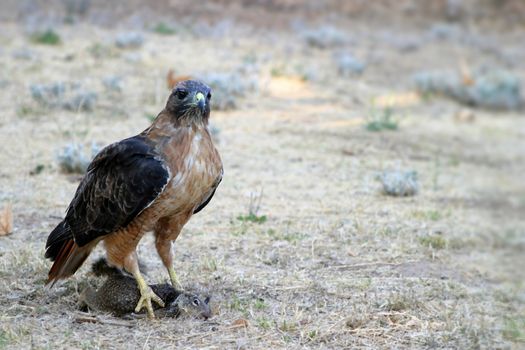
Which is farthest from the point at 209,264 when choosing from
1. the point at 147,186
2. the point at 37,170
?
the point at 37,170

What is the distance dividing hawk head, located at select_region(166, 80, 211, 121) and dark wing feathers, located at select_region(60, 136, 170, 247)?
0.30m

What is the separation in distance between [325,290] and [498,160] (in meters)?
5.73

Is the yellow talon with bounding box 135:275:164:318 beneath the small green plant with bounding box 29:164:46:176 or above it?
above

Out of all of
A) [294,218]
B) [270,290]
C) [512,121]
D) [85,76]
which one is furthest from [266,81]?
[270,290]

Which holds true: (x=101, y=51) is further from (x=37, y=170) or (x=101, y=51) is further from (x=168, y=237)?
(x=168, y=237)

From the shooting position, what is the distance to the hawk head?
19.6 ft

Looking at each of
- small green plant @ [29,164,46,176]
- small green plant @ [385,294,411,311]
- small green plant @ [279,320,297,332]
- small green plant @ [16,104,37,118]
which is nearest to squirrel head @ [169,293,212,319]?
small green plant @ [279,320,297,332]

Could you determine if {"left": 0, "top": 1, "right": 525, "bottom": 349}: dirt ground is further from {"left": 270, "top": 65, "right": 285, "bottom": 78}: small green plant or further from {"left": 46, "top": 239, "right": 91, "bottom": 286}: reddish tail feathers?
{"left": 46, "top": 239, "right": 91, "bottom": 286}: reddish tail feathers

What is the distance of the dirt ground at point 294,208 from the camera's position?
5738mm

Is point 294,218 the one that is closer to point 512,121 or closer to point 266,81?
point 266,81

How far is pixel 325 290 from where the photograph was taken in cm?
663

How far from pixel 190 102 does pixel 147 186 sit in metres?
0.64

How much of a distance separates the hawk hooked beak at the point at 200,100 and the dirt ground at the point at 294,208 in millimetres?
1314

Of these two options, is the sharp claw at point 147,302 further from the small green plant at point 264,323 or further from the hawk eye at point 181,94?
the hawk eye at point 181,94
